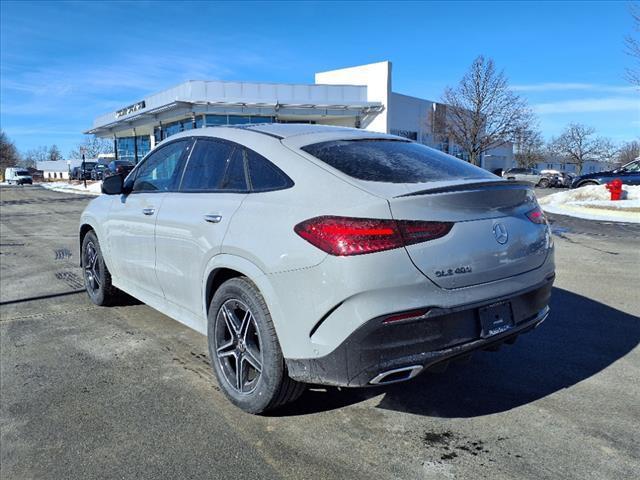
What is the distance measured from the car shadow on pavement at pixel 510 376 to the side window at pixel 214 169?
4.94 ft

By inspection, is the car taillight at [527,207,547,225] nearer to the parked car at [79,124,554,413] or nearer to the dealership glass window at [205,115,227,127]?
the parked car at [79,124,554,413]

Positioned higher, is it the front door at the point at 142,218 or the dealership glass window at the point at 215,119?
the dealership glass window at the point at 215,119

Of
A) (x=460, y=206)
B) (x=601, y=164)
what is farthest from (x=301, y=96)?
(x=601, y=164)

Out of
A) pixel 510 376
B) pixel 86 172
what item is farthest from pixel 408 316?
pixel 86 172

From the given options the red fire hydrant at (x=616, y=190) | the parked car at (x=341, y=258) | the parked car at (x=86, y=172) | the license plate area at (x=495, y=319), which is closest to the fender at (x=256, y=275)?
the parked car at (x=341, y=258)

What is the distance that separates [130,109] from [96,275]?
131 feet

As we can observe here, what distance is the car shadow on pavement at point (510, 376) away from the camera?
307cm

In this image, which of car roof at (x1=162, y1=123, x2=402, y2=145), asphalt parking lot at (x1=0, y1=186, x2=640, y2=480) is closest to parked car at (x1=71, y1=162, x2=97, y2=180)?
asphalt parking lot at (x1=0, y1=186, x2=640, y2=480)

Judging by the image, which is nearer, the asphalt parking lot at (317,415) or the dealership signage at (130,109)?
the asphalt parking lot at (317,415)

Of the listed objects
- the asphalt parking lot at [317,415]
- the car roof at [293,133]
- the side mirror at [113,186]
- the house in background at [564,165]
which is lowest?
the asphalt parking lot at [317,415]

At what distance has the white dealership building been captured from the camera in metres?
31.2

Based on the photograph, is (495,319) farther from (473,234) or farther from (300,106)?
(300,106)

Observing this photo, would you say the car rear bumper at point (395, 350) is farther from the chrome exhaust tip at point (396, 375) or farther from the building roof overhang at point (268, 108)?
the building roof overhang at point (268, 108)

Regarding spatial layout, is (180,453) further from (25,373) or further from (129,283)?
(129,283)
